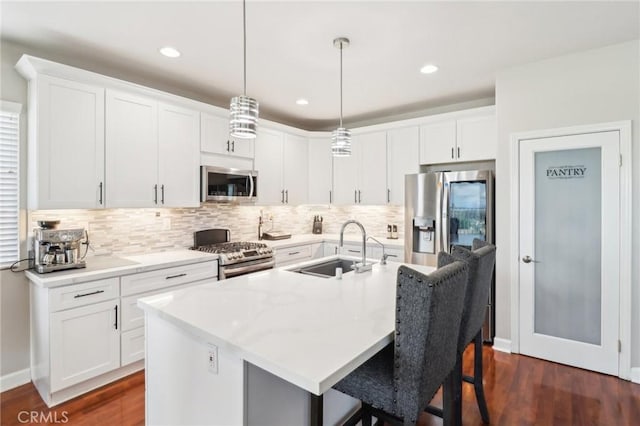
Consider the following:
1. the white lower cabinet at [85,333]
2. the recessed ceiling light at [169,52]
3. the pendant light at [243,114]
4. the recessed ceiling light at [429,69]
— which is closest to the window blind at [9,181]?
the white lower cabinet at [85,333]

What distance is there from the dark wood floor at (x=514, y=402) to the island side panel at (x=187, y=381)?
707mm

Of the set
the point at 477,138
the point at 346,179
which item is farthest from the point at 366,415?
the point at 346,179

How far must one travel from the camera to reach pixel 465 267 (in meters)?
1.47

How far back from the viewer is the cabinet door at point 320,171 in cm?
486

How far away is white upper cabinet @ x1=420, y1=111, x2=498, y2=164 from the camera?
363 centimetres

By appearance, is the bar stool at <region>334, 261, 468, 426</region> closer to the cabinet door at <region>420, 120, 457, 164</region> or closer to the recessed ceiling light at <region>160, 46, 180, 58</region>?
the recessed ceiling light at <region>160, 46, 180, 58</region>

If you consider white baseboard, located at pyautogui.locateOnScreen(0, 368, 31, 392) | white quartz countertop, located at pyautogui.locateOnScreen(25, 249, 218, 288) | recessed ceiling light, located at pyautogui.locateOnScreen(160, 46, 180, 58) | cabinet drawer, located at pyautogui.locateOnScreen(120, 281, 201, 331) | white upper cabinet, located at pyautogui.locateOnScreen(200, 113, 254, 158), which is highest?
recessed ceiling light, located at pyautogui.locateOnScreen(160, 46, 180, 58)

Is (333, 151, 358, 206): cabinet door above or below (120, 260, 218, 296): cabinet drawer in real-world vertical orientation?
above

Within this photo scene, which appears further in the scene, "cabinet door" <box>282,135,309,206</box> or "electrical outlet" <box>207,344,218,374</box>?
"cabinet door" <box>282,135,309,206</box>

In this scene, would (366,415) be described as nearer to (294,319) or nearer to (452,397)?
(452,397)

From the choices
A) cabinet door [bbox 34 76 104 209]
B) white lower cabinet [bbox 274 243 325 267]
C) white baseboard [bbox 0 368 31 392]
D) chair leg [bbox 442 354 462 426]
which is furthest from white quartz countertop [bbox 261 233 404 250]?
white baseboard [bbox 0 368 31 392]

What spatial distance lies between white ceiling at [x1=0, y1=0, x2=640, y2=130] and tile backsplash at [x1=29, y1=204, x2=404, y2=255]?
1325 mm

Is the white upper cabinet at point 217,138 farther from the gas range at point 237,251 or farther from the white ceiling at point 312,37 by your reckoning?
the gas range at point 237,251

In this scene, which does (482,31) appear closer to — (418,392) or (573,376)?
(418,392)
